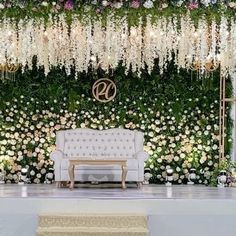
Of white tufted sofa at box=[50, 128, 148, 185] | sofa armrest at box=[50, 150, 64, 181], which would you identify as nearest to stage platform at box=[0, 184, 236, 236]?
sofa armrest at box=[50, 150, 64, 181]

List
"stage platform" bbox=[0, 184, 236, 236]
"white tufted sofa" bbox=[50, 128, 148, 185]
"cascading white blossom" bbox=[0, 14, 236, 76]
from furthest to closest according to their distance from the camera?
"white tufted sofa" bbox=[50, 128, 148, 185], "cascading white blossom" bbox=[0, 14, 236, 76], "stage platform" bbox=[0, 184, 236, 236]

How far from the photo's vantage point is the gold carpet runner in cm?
800

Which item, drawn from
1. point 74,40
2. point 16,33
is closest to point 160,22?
point 74,40

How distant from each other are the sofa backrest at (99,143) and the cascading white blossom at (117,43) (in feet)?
3.76

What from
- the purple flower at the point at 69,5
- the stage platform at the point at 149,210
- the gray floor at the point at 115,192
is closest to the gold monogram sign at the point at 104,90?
the gray floor at the point at 115,192

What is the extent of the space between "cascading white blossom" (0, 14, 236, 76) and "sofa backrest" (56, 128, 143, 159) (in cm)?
115

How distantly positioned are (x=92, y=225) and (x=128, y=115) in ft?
14.7

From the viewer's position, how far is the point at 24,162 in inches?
491

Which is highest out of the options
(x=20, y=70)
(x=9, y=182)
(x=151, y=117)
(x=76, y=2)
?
(x=76, y=2)

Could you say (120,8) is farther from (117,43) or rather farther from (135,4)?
(117,43)

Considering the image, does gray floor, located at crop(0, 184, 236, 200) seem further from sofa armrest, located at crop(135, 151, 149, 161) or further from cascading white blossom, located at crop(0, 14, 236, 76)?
cascading white blossom, located at crop(0, 14, 236, 76)

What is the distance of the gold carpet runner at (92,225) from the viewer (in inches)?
315

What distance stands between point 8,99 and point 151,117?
8.68 ft

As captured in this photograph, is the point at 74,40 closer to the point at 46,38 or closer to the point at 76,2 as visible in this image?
the point at 46,38
